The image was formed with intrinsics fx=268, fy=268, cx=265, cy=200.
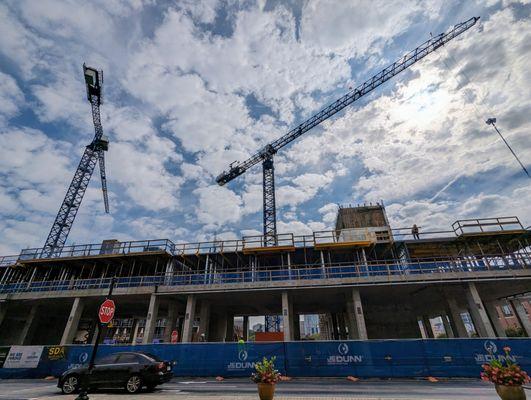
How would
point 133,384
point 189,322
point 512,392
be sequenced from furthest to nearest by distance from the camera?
point 189,322
point 133,384
point 512,392

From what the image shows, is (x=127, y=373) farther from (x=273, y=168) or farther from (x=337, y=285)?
(x=273, y=168)

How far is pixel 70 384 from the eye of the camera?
10.5 meters

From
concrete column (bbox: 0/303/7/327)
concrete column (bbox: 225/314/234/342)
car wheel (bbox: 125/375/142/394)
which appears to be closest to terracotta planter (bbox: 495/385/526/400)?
car wheel (bbox: 125/375/142/394)

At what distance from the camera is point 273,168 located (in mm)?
61000

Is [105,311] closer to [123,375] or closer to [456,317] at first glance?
[123,375]

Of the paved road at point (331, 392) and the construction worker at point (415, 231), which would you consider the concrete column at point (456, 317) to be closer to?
the construction worker at point (415, 231)

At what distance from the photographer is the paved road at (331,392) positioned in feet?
28.1

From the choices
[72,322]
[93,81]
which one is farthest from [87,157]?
[72,322]

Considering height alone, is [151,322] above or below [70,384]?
above

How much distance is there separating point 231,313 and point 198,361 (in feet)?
60.5

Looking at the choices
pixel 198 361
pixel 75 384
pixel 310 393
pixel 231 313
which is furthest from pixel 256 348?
pixel 231 313

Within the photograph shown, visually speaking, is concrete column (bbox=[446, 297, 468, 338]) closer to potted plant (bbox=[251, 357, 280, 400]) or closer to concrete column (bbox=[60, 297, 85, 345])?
potted plant (bbox=[251, 357, 280, 400])

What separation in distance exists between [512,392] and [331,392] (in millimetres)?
5823

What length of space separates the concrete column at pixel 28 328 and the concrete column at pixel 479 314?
130 feet
